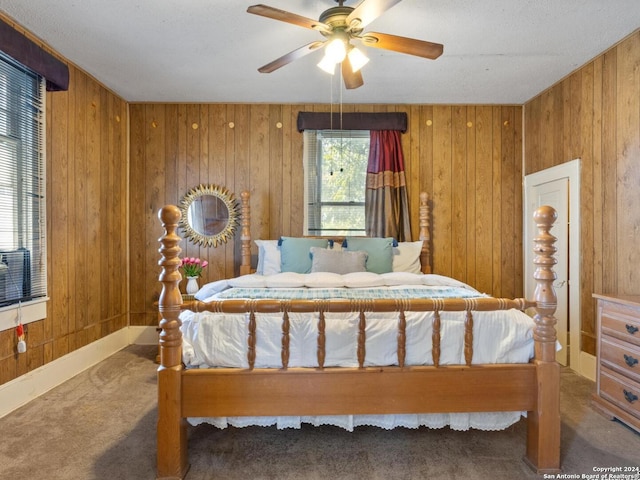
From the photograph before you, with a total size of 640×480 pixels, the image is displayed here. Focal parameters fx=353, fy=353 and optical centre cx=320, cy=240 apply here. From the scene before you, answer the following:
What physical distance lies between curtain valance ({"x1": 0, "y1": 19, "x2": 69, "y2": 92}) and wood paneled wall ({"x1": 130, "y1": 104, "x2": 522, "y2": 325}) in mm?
1147

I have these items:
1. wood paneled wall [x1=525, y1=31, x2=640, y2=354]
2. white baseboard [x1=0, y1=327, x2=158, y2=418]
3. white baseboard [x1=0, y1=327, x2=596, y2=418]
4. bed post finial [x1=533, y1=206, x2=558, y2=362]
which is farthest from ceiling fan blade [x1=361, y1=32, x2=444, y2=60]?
white baseboard [x1=0, y1=327, x2=158, y2=418]

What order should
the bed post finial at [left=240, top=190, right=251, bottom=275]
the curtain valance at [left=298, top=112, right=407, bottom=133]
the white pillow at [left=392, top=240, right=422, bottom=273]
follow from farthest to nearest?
the curtain valance at [left=298, top=112, right=407, bottom=133] → the bed post finial at [left=240, top=190, right=251, bottom=275] → the white pillow at [left=392, top=240, right=422, bottom=273]

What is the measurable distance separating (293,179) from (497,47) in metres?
2.16

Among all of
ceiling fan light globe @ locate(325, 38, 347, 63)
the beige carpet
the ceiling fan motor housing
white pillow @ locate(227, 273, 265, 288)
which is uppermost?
the ceiling fan motor housing

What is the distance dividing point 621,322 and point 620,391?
0.41 m

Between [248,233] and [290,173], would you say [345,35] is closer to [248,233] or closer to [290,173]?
[290,173]

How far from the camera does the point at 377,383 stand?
1.66 m

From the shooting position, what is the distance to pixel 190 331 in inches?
67.8

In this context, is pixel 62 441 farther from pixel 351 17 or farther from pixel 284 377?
pixel 351 17

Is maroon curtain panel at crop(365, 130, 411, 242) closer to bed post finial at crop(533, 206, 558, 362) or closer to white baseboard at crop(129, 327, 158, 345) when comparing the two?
bed post finial at crop(533, 206, 558, 362)

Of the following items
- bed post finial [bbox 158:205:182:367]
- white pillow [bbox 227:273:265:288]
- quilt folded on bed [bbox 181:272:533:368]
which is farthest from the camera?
white pillow [bbox 227:273:265:288]

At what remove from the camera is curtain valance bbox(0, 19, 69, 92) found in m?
2.21

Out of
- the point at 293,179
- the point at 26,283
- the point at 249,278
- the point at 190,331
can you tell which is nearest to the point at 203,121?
the point at 293,179

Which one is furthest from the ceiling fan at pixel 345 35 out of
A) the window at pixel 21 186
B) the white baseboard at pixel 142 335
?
the white baseboard at pixel 142 335
